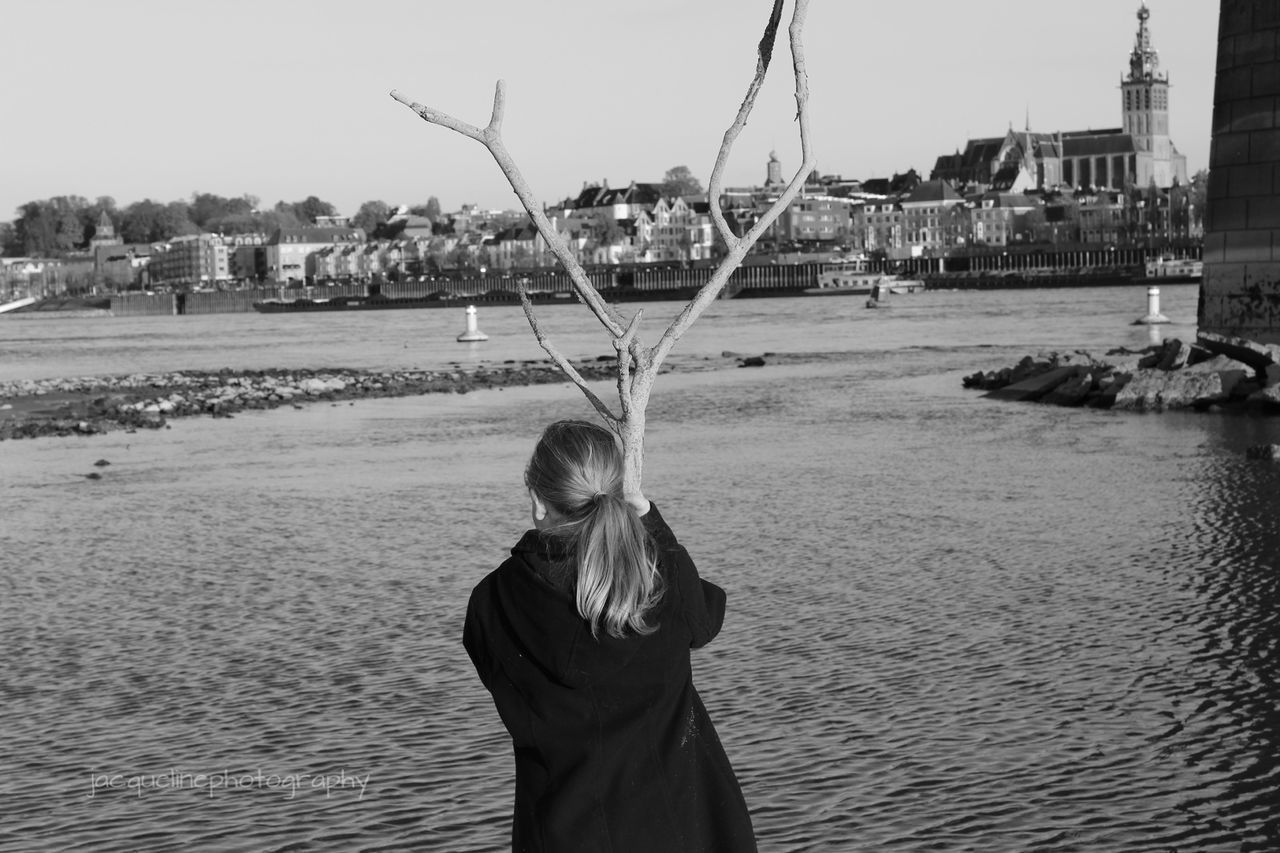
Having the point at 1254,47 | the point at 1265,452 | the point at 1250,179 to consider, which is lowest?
the point at 1265,452

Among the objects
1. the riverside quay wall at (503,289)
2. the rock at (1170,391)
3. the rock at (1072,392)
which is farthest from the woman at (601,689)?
the riverside quay wall at (503,289)

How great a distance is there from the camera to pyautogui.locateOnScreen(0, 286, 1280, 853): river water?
22.8ft

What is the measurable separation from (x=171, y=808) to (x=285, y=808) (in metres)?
0.45

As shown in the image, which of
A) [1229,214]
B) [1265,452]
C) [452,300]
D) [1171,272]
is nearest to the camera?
[1265,452]

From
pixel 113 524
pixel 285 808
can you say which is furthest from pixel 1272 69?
pixel 285 808

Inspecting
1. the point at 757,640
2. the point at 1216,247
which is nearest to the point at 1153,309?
the point at 1216,247

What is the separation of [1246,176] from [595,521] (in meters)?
23.9

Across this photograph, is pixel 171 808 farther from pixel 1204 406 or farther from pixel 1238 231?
pixel 1238 231

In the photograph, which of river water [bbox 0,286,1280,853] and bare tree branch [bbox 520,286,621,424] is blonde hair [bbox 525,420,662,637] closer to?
bare tree branch [bbox 520,286,621,424]

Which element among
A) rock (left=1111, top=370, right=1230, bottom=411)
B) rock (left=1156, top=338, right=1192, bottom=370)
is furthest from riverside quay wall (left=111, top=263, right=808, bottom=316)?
rock (left=1111, top=370, right=1230, bottom=411)

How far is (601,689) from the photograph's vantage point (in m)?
3.50

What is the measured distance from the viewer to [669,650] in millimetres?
3502

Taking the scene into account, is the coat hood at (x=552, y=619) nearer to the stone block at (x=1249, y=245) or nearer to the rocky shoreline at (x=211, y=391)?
the rocky shoreline at (x=211, y=391)

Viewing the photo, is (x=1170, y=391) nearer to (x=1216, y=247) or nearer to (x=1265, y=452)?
(x=1216, y=247)
